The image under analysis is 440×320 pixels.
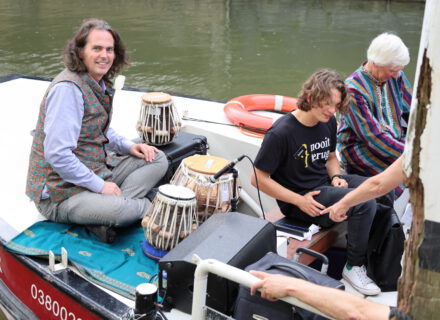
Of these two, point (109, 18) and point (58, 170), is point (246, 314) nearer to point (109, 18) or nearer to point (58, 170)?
point (58, 170)

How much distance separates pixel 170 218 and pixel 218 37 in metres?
11.0

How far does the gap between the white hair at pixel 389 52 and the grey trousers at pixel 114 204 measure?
1476mm

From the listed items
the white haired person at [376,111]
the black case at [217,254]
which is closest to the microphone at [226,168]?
the black case at [217,254]

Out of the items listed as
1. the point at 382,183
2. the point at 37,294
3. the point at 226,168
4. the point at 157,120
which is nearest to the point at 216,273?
the point at 382,183

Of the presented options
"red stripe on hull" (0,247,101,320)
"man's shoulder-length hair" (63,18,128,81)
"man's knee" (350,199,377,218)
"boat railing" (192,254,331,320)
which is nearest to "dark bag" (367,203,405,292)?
"man's knee" (350,199,377,218)

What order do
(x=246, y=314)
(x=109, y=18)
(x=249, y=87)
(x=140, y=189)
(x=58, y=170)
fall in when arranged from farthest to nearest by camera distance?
(x=109, y=18)
(x=249, y=87)
(x=140, y=189)
(x=58, y=170)
(x=246, y=314)

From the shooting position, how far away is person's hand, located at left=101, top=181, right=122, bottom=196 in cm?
286

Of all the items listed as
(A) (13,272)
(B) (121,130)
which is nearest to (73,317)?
(A) (13,272)

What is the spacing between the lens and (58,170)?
2.73 m

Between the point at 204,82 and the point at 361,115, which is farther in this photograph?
the point at 204,82

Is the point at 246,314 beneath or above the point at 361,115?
beneath

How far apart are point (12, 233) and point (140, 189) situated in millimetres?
725

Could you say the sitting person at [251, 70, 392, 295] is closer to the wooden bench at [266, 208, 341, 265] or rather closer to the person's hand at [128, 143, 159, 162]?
the wooden bench at [266, 208, 341, 265]

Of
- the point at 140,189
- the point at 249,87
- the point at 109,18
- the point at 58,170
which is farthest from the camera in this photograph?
the point at 109,18
